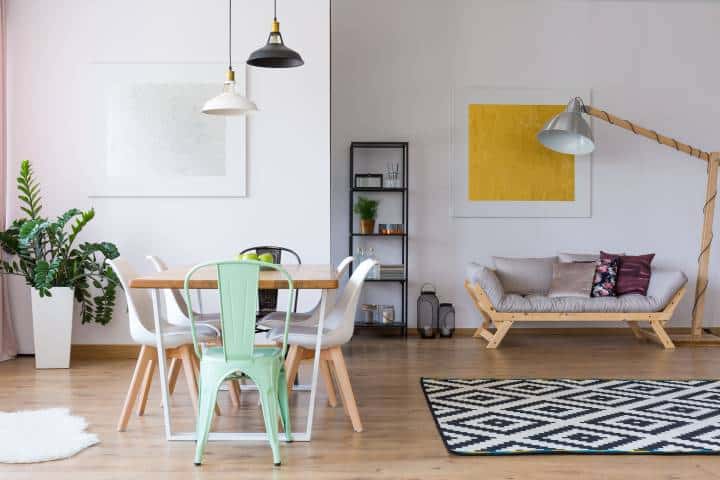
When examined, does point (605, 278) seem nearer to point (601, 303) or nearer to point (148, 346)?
point (601, 303)

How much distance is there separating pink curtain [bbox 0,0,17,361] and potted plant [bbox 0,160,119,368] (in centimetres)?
16

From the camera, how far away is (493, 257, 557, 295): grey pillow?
678cm

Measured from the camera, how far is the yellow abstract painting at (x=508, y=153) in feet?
23.5

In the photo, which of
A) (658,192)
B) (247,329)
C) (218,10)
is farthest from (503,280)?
(247,329)

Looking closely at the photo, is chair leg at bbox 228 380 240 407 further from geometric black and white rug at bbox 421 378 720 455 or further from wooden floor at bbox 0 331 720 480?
geometric black and white rug at bbox 421 378 720 455

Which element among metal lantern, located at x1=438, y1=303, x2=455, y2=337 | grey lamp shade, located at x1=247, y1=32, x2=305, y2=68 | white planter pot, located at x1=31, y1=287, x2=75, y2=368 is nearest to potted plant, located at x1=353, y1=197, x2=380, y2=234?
metal lantern, located at x1=438, y1=303, x2=455, y2=337

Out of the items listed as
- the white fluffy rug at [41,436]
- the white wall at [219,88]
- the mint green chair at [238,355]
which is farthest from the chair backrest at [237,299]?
the white wall at [219,88]

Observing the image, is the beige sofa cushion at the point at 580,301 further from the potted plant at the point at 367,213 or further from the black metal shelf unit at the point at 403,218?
the potted plant at the point at 367,213

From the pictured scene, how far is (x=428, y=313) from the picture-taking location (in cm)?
692

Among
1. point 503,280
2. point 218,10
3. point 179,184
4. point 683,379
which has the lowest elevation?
point 683,379

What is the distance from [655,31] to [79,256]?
5625 millimetres

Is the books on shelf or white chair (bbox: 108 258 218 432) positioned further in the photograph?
the books on shelf

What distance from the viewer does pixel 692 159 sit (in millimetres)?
7246

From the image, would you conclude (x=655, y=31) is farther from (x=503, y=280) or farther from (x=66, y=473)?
(x=66, y=473)
